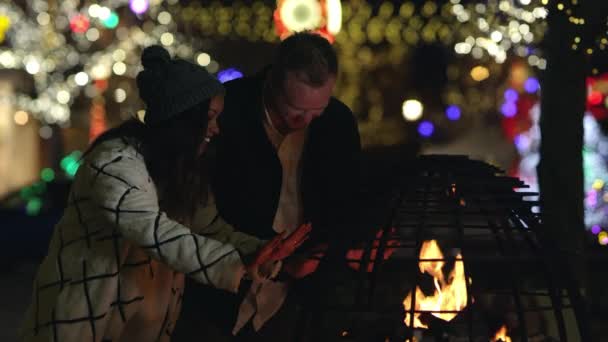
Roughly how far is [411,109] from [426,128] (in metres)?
1.02

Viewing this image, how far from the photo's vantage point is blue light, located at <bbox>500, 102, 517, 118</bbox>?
22.8m

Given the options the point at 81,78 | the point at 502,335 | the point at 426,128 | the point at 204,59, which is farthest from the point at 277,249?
the point at 426,128

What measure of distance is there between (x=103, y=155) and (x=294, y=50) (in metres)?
0.91

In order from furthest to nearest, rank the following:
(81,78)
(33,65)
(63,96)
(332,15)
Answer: (63,96), (81,78), (33,65), (332,15)

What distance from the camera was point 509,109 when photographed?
23031 millimetres

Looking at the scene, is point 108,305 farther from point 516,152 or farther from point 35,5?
point 516,152

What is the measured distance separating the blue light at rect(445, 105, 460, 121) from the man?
64.5ft

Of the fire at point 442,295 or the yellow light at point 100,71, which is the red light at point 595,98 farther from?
the fire at point 442,295

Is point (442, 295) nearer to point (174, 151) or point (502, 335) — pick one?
point (502, 335)

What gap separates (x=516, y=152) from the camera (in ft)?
76.3

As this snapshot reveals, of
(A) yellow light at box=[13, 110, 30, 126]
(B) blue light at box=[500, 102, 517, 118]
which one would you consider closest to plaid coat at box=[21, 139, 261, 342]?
(B) blue light at box=[500, 102, 517, 118]

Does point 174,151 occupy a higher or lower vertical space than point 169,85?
lower

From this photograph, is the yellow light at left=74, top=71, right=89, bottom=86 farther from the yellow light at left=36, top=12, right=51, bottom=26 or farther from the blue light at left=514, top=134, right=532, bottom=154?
the blue light at left=514, top=134, right=532, bottom=154

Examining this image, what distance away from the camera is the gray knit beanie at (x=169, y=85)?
390cm
